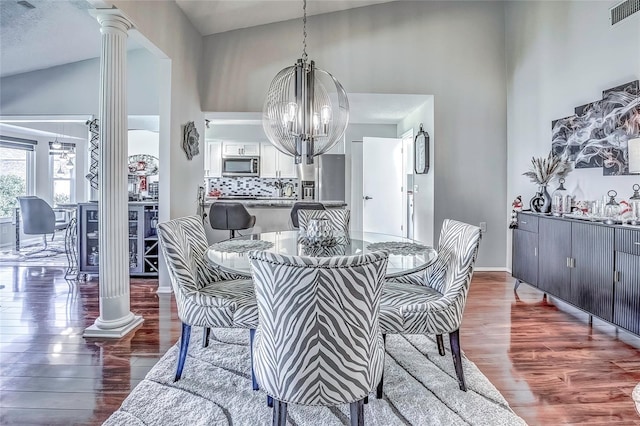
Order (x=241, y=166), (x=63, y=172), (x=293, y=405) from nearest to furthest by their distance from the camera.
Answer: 1. (x=293, y=405)
2. (x=241, y=166)
3. (x=63, y=172)

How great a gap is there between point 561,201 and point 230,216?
140 inches

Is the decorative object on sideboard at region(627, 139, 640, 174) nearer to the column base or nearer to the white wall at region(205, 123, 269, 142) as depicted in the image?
the column base

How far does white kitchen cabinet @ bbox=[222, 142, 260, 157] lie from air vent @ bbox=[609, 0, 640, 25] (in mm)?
5782

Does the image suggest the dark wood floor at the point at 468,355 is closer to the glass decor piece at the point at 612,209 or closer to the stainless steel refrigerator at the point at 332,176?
the glass decor piece at the point at 612,209

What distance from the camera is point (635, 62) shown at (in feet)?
9.45

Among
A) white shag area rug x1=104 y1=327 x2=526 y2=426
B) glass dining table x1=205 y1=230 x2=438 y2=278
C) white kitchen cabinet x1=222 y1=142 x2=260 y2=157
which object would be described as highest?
white kitchen cabinet x1=222 y1=142 x2=260 y2=157

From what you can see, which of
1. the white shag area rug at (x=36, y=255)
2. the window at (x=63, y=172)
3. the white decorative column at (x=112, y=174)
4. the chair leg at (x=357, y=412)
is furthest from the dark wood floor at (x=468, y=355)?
the window at (x=63, y=172)

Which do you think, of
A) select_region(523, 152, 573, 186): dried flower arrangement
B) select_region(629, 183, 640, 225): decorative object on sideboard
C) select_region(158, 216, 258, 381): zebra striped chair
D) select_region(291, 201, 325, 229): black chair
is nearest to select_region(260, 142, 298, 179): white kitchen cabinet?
select_region(291, 201, 325, 229): black chair

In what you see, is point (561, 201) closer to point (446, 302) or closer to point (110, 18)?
point (446, 302)

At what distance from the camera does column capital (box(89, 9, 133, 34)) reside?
2.71 m

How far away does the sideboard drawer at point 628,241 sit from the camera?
2.42 metres

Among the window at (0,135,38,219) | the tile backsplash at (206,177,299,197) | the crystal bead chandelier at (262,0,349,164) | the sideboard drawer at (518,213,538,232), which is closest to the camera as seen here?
the crystal bead chandelier at (262,0,349,164)

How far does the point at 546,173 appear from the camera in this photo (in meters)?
3.67

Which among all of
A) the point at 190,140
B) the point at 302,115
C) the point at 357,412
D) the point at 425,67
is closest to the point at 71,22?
the point at 190,140
